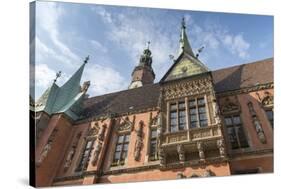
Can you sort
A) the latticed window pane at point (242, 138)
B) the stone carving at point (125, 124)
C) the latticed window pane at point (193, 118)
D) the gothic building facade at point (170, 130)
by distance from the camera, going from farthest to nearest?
the stone carving at point (125, 124) < the latticed window pane at point (193, 118) < the latticed window pane at point (242, 138) < the gothic building facade at point (170, 130)

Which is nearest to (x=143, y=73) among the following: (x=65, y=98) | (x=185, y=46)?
(x=65, y=98)

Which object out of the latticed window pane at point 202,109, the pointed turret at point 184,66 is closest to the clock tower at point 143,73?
the pointed turret at point 184,66

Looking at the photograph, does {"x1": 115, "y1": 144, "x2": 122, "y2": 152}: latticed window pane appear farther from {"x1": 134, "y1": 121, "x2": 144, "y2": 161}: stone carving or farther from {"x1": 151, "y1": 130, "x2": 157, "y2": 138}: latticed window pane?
{"x1": 151, "y1": 130, "x2": 157, "y2": 138}: latticed window pane

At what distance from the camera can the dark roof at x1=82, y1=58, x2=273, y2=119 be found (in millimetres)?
11148

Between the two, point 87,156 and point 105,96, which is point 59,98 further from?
point 87,156

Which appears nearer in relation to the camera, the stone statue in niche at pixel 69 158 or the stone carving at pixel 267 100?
the stone carving at pixel 267 100

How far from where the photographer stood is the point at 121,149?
10.6 meters

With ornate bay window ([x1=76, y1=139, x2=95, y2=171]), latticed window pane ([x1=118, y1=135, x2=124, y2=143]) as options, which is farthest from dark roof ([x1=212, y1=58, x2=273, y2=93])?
ornate bay window ([x1=76, y1=139, x2=95, y2=171])

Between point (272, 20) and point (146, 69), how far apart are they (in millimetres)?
19842

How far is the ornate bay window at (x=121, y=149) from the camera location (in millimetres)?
10175

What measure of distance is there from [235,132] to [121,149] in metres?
4.58

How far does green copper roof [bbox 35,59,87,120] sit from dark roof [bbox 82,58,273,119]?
1.96 ft

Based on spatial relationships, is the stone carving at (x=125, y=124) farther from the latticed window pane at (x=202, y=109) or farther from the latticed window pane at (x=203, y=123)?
the latticed window pane at (x=203, y=123)

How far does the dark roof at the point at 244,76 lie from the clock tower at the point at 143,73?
14.1m
